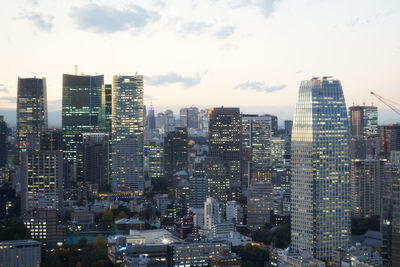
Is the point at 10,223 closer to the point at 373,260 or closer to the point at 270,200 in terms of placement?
the point at 270,200

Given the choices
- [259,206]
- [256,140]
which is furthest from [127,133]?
[259,206]

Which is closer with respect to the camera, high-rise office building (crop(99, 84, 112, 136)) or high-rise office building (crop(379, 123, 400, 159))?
high-rise office building (crop(379, 123, 400, 159))

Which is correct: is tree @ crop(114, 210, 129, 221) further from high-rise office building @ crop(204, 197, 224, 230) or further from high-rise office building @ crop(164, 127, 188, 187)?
high-rise office building @ crop(164, 127, 188, 187)

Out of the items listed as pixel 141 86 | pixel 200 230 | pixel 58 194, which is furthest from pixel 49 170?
pixel 141 86

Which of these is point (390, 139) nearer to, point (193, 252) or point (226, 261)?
point (193, 252)

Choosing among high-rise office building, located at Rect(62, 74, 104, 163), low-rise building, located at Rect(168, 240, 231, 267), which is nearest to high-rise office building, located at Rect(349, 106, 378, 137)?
high-rise office building, located at Rect(62, 74, 104, 163)

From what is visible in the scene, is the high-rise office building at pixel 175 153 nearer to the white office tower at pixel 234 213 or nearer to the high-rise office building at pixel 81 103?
the high-rise office building at pixel 81 103

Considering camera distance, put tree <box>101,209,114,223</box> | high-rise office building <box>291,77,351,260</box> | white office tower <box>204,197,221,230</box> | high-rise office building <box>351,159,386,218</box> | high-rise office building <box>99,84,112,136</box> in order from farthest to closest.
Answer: high-rise office building <box>99,84,112,136</box>
tree <box>101,209,114,223</box>
white office tower <box>204,197,221,230</box>
high-rise office building <box>351,159,386,218</box>
high-rise office building <box>291,77,351,260</box>
